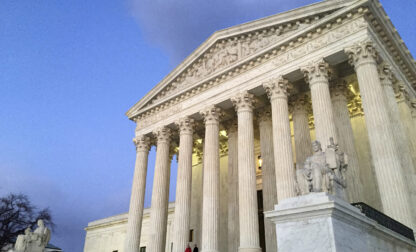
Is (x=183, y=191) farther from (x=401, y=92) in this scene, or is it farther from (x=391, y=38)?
(x=391, y=38)

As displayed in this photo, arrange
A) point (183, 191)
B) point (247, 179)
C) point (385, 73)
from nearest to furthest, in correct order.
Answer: point (385, 73)
point (247, 179)
point (183, 191)

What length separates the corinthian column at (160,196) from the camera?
85.4 ft

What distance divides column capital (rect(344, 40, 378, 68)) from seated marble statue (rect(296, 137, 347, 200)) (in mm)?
9727

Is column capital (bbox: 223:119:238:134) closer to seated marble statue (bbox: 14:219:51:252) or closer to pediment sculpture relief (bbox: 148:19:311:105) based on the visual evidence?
pediment sculpture relief (bbox: 148:19:311:105)

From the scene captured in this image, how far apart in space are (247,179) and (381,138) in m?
8.21

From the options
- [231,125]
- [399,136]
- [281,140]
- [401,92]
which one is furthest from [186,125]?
[401,92]

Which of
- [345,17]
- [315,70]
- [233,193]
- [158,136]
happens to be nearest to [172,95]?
[158,136]

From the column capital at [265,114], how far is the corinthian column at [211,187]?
3.24 m

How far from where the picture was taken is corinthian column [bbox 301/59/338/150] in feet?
62.6

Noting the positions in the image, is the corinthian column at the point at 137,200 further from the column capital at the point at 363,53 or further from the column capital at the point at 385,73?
the column capital at the point at 385,73

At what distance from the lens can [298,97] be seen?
82.4 feet

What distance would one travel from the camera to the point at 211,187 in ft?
78.5

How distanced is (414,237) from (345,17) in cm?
1232

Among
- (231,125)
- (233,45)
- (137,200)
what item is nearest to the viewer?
(233,45)
